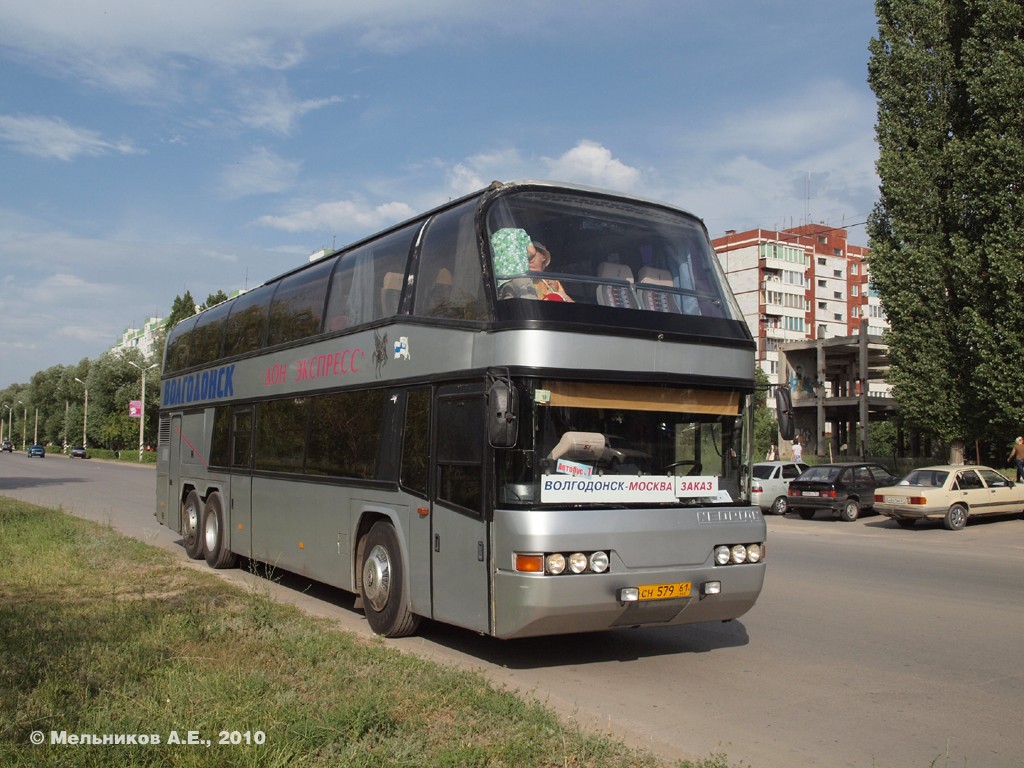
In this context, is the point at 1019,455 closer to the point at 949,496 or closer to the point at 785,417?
the point at 949,496

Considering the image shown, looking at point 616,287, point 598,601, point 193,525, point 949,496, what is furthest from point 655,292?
point 949,496

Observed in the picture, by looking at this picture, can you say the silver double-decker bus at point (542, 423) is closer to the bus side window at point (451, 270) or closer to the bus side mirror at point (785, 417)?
the bus side window at point (451, 270)

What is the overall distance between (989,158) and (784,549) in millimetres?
16067

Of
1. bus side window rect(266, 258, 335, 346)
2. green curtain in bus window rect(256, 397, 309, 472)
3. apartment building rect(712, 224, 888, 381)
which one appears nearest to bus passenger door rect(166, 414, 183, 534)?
green curtain in bus window rect(256, 397, 309, 472)

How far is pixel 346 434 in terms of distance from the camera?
9914 mm

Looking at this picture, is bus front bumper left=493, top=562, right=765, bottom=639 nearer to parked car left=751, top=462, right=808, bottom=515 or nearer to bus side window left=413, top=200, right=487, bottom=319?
bus side window left=413, top=200, right=487, bottom=319

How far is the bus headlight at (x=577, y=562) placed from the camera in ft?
23.1

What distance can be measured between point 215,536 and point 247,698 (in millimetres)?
8622

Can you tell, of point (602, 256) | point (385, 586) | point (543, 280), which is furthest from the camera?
point (385, 586)

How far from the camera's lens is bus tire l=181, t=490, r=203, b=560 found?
14.6 m

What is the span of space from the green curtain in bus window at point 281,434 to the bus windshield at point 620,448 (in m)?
4.46

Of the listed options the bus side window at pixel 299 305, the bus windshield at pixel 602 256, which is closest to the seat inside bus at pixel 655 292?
the bus windshield at pixel 602 256

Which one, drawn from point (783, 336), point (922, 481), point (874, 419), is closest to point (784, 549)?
point (922, 481)

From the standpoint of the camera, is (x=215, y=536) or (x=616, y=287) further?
(x=215, y=536)
